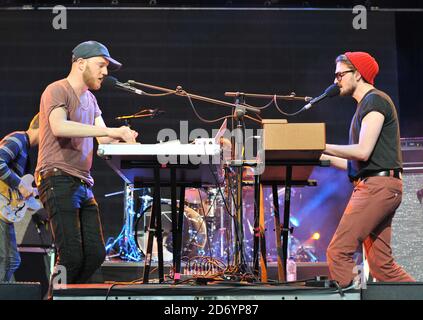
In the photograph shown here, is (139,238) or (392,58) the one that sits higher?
(392,58)

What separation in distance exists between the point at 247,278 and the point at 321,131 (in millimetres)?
1090

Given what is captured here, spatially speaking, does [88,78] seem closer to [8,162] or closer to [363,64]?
[8,162]

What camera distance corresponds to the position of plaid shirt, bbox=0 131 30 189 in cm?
549

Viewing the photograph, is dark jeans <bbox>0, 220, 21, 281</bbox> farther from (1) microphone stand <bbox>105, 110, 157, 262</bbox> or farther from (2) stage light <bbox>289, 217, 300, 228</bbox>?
(2) stage light <bbox>289, 217, 300, 228</bbox>

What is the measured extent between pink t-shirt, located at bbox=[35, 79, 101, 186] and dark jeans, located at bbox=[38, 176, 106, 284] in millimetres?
85

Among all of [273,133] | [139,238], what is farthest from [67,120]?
[139,238]

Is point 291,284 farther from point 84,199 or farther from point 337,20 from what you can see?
point 337,20

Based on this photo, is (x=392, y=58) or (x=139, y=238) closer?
(x=139, y=238)

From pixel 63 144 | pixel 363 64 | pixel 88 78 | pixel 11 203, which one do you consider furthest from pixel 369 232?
pixel 11 203

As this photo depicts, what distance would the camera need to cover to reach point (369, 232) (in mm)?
3951

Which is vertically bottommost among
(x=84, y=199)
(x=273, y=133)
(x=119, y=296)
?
(x=119, y=296)

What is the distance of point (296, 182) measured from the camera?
14.9 feet

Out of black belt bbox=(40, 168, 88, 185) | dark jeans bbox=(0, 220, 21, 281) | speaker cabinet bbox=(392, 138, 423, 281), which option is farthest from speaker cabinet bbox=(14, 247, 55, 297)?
speaker cabinet bbox=(392, 138, 423, 281)

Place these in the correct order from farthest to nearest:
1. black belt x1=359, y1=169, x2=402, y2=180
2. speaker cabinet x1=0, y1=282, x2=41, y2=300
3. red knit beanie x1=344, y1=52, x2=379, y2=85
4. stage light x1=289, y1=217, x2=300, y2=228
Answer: stage light x1=289, y1=217, x2=300, y2=228 → red knit beanie x1=344, y1=52, x2=379, y2=85 → black belt x1=359, y1=169, x2=402, y2=180 → speaker cabinet x1=0, y1=282, x2=41, y2=300
